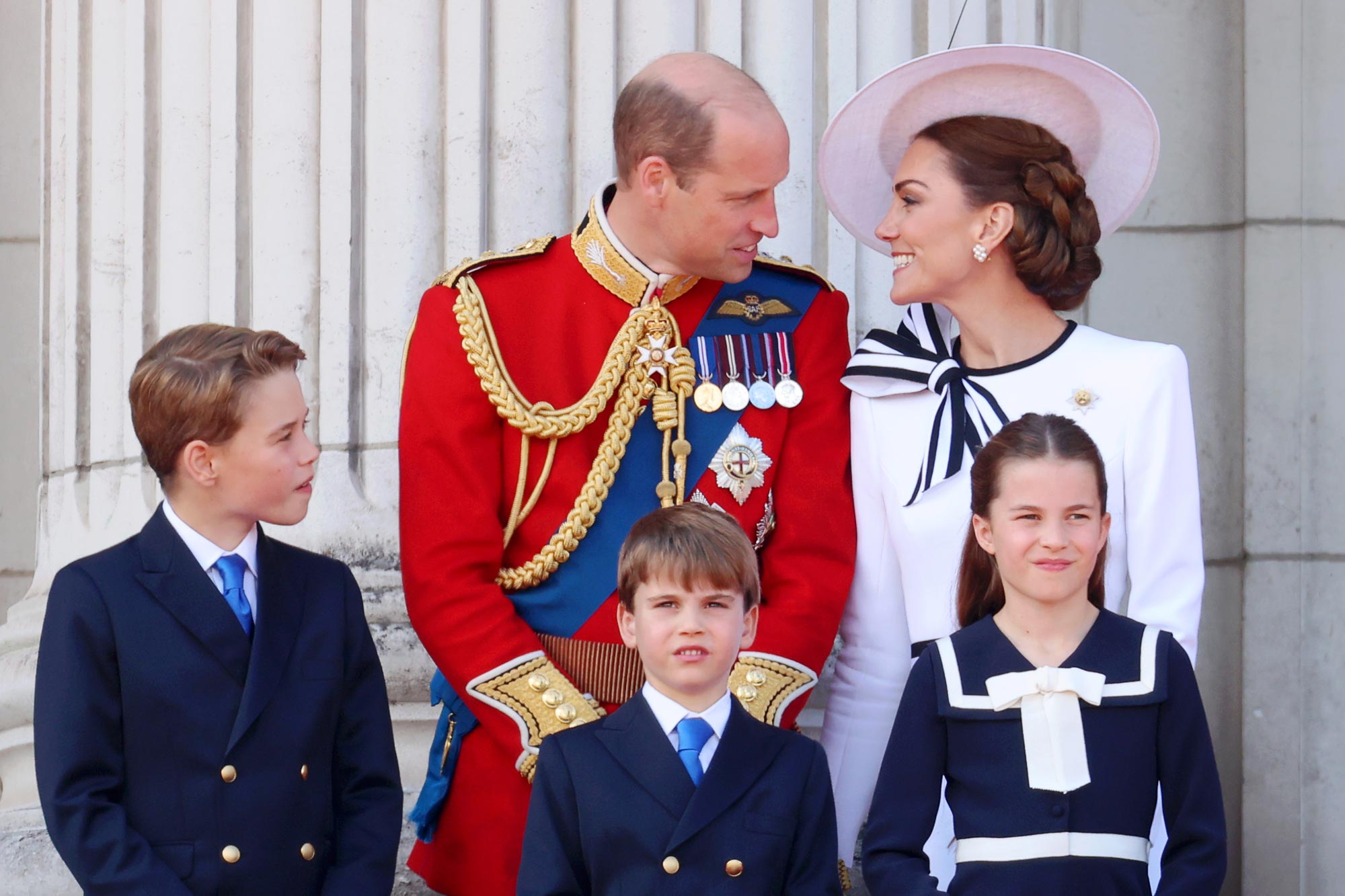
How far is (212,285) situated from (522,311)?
111 cm

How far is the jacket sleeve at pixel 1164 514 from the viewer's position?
3.09m

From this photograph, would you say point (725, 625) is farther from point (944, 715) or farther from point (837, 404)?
point (837, 404)

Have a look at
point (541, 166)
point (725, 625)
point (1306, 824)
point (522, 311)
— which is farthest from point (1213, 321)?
point (725, 625)

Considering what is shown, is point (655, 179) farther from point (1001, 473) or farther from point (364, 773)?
point (364, 773)

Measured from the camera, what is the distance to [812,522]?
3.30 m

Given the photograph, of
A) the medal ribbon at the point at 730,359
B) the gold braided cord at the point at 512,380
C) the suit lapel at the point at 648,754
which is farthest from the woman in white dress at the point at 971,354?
the suit lapel at the point at 648,754

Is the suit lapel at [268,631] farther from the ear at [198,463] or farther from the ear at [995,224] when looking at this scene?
the ear at [995,224]

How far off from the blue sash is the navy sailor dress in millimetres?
660

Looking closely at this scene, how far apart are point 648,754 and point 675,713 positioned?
0.07m

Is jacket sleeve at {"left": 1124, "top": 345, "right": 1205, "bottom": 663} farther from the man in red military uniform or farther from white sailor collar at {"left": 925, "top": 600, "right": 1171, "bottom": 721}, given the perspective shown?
the man in red military uniform

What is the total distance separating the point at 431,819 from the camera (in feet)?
10.9

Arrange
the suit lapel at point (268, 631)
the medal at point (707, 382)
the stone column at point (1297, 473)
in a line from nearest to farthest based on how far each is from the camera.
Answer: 1. the suit lapel at point (268, 631)
2. the medal at point (707, 382)
3. the stone column at point (1297, 473)

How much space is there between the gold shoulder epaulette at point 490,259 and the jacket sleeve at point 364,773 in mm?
604

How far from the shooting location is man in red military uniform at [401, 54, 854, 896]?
3.18 m
